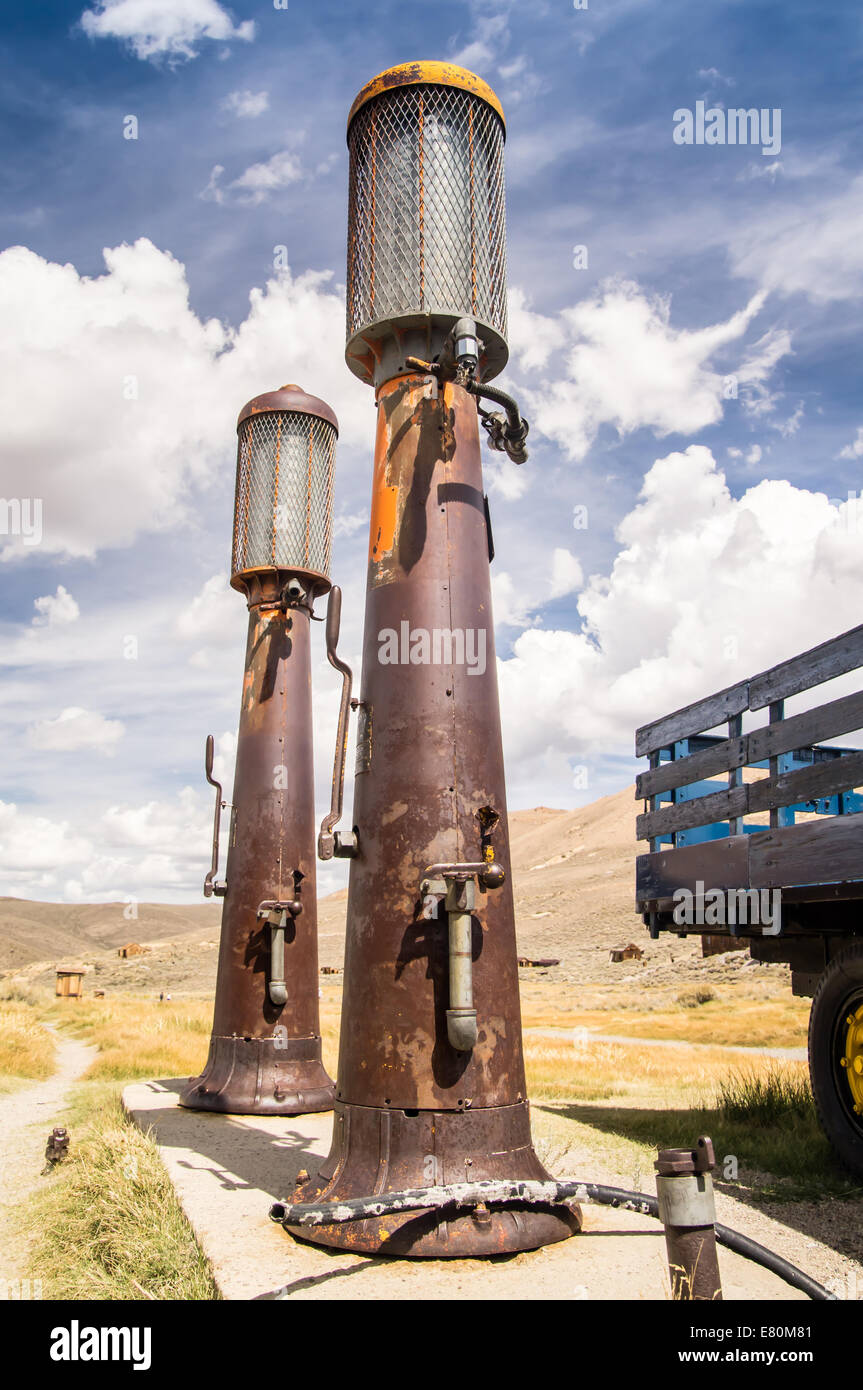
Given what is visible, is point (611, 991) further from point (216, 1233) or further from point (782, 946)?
point (216, 1233)

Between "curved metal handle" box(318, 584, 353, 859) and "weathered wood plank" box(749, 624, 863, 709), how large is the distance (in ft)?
10.1

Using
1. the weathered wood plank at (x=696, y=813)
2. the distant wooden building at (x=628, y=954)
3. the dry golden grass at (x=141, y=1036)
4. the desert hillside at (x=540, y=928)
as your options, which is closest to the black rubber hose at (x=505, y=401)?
the weathered wood plank at (x=696, y=813)

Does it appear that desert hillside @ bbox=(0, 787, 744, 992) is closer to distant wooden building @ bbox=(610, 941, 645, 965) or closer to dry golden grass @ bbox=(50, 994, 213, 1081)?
distant wooden building @ bbox=(610, 941, 645, 965)

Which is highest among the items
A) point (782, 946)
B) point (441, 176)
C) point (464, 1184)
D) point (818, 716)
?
point (441, 176)

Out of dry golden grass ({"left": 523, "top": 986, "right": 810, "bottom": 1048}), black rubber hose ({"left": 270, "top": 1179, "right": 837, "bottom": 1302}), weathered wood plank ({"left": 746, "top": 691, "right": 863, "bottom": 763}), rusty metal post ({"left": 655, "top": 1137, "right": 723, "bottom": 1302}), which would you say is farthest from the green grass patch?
dry golden grass ({"left": 523, "top": 986, "right": 810, "bottom": 1048})

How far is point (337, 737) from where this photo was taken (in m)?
5.27

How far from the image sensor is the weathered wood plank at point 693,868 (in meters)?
6.99

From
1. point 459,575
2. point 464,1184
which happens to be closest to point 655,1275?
point 464,1184

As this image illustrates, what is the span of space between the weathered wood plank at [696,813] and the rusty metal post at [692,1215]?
3.95 m

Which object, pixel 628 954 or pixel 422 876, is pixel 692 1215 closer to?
pixel 422 876

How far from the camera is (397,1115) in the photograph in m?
4.71

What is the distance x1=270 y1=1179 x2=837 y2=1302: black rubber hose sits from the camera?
4.18m

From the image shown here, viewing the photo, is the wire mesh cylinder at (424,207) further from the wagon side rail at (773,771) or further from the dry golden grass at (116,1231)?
the dry golden grass at (116,1231)
